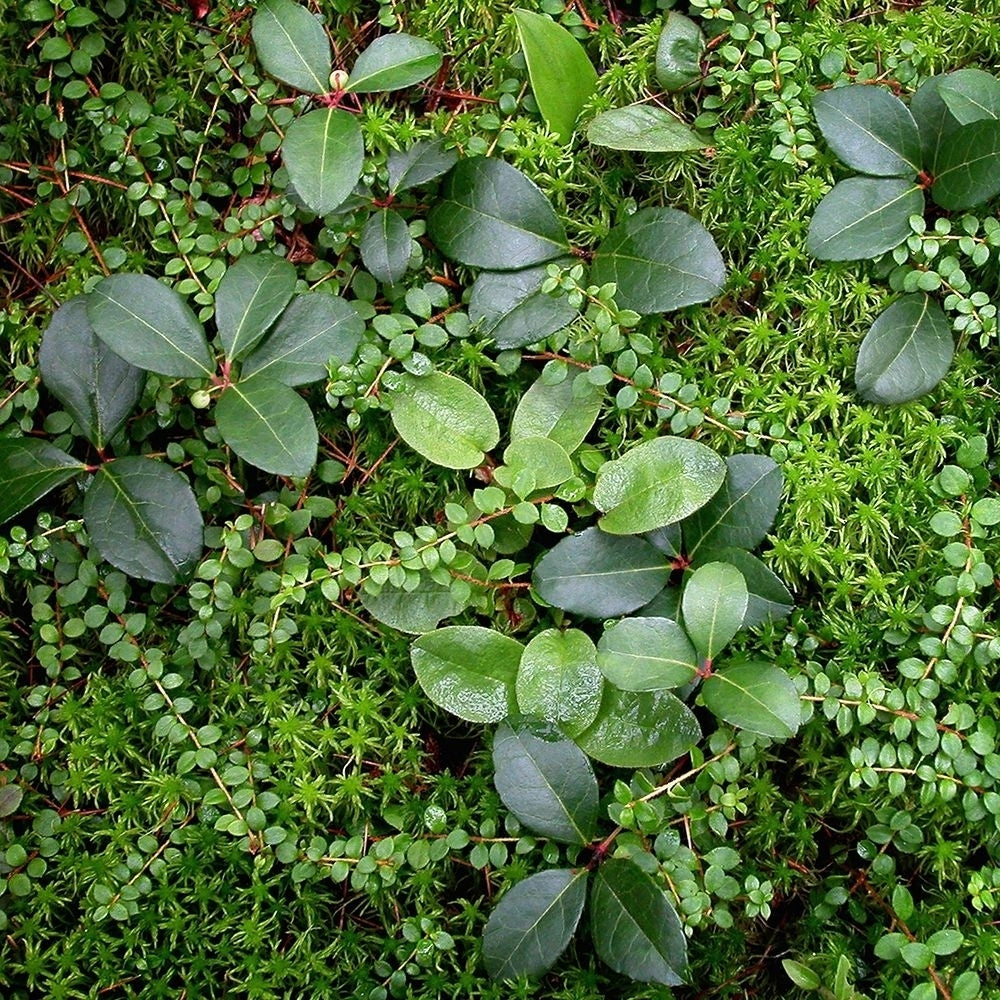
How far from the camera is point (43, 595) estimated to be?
6.52ft

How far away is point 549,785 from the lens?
1.76 m

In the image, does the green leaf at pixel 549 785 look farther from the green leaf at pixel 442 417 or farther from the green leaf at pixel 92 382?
the green leaf at pixel 92 382

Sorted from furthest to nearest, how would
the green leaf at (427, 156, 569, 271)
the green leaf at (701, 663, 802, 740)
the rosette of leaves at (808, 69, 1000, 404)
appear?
the green leaf at (427, 156, 569, 271) < the rosette of leaves at (808, 69, 1000, 404) < the green leaf at (701, 663, 802, 740)

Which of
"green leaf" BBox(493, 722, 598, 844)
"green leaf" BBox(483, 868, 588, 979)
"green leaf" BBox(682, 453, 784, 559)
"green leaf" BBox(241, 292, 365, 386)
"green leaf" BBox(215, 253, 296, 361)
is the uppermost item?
"green leaf" BBox(215, 253, 296, 361)

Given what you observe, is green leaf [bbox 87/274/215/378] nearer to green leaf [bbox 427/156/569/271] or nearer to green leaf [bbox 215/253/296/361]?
green leaf [bbox 215/253/296/361]

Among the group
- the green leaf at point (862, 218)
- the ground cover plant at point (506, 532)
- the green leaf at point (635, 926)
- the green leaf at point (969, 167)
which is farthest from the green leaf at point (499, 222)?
the green leaf at point (635, 926)

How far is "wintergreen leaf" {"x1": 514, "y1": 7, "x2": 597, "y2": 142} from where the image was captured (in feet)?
6.56

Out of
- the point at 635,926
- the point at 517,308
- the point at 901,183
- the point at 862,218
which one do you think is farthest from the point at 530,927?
the point at 901,183

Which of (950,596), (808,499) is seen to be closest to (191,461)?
(808,499)

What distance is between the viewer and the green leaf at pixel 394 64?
1.98 meters

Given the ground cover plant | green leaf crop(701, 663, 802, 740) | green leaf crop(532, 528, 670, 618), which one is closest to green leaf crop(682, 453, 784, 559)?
the ground cover plant

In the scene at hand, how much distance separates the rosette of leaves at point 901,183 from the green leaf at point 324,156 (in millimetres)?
909

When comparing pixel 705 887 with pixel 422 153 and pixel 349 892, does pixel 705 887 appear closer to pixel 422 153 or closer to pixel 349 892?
pixel 349 892

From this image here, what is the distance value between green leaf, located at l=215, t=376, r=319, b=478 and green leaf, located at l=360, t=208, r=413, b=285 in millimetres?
310
